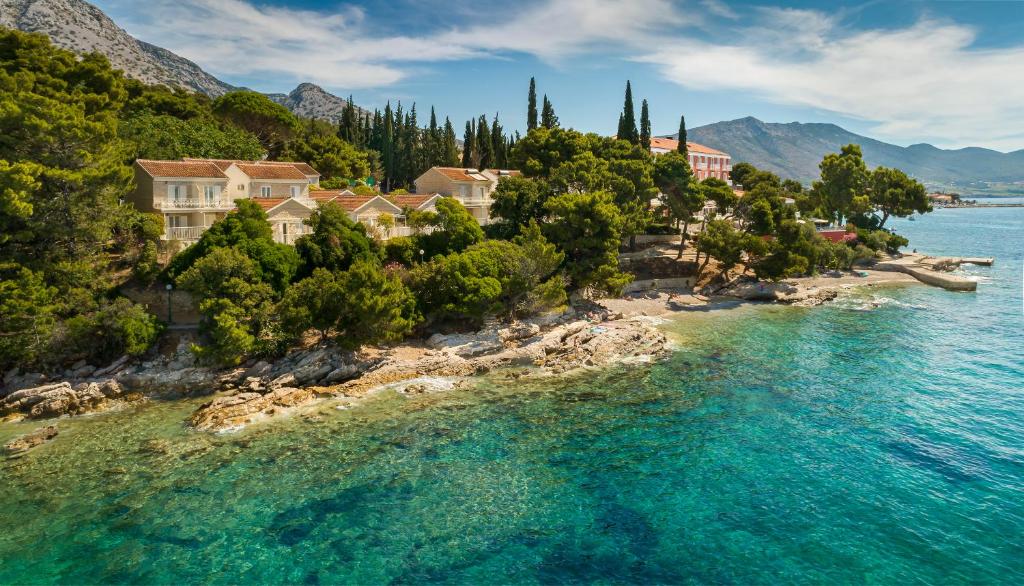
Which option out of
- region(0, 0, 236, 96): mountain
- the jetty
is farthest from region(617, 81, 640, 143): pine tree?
region(0, 0, 236, 96): mountain

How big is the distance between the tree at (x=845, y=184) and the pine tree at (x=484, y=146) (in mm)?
47260

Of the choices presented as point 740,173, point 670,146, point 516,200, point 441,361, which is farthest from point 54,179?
point 670,146

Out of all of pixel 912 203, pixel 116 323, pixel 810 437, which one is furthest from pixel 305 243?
pixel 912 203

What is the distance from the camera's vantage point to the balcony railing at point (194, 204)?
130 ft

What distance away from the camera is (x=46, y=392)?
28281mm

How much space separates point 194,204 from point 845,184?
80.6 m

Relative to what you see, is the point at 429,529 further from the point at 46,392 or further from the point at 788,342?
the point at 788,342

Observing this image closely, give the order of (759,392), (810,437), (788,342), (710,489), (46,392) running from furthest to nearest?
1. (788,342)
2. (759,392)
3. (46,392)
4. (810,437)
5. (710,489)

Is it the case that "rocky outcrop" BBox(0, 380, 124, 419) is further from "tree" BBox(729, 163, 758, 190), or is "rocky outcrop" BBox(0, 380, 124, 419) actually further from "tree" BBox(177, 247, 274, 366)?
"tree" BBox(729, 163, 758, 190)

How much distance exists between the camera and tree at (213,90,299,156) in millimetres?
67750

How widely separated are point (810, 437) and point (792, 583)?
11.1 meters

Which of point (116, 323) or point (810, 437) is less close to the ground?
point (116, 323)

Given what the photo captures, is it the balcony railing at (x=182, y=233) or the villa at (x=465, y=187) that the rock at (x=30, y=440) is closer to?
the balcony railing at (x=182, y=233)

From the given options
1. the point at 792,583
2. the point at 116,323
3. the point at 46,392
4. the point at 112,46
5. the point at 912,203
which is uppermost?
the point at 112,46
